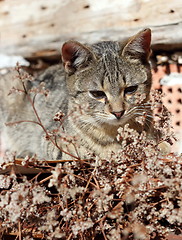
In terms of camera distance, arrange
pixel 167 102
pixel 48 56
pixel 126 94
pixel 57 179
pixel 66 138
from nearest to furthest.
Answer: pixel 57 179, pixel 66 138, pixel 126 94, pixel 167 102, pixel 48 56

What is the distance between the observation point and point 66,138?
1.27m

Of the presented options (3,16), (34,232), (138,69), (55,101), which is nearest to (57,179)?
(34,232)

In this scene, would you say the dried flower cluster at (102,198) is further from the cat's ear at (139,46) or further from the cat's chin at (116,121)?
the cat's ear at (139,46)

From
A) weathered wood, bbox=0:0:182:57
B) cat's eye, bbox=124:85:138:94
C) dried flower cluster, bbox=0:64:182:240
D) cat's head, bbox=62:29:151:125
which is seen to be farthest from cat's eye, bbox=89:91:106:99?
weathered wood, bbox=0:0:182:57

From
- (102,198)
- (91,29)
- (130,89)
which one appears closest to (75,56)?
(130,89)

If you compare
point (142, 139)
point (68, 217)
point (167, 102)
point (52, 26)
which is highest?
point (52, 26)

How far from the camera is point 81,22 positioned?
9.08 ft

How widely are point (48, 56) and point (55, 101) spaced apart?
779 millimetres

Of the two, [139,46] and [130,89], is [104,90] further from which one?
[139,46]

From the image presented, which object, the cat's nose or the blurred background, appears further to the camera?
the blurred background

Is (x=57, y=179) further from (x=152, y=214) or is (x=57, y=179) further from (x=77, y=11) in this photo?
(x=77, y=11)

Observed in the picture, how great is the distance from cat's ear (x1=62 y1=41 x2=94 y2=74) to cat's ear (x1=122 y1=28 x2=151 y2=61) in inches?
7.0

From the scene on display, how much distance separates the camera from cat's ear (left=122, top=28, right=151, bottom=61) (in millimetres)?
1738

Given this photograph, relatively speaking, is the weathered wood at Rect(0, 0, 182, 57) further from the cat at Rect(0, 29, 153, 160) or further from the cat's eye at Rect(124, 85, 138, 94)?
the cat's eye at Rect(124, 85, 138, 94)
